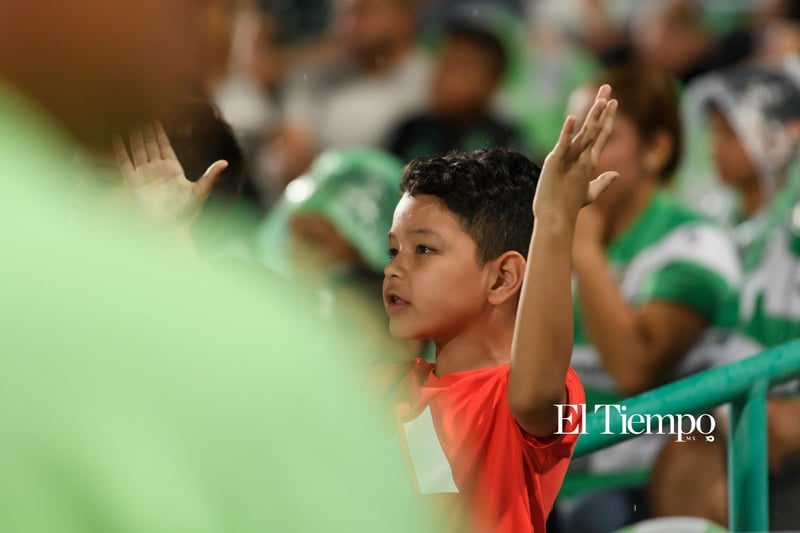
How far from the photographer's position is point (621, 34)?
472 cm

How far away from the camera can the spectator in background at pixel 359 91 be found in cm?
423

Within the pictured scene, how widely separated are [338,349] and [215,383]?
0.07 metres

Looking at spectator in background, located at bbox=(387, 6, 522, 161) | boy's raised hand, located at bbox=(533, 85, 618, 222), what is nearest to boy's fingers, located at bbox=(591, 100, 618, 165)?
boy's raised hand, located at bbox=(533, 85, 618, 222)

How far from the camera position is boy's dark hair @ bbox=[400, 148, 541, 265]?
4.89 ft

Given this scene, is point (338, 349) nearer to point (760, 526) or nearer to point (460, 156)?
point (460, 156)

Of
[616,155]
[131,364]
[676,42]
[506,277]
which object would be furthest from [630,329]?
[131,364]

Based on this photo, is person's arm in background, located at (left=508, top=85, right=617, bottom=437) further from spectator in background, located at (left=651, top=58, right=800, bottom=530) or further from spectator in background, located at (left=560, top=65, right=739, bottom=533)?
spectator in background, located at (left=560, top=65, right=739, bottom=533)

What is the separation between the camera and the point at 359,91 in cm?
443

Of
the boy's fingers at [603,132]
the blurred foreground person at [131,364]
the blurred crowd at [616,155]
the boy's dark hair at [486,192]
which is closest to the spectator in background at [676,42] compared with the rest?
the blurred crowd at [616,155]

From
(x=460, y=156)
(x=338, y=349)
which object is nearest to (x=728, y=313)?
(x=460, y=156)

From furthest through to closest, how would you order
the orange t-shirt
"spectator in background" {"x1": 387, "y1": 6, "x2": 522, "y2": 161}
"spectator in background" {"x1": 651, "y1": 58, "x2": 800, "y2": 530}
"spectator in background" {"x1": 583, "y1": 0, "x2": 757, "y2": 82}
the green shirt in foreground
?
"spectator in background" {"x1": 583, "y1": 0, "x2": 757, "y2": 82}, "spectator in background" {"x1": 387, "y1": 6, "x2": 522, "y2": 161}, "spectator in background" {"x1": 651, "y1": 58, "x2": 800, "y2": 530}, the orange t-shirt, the green shirt in foreground

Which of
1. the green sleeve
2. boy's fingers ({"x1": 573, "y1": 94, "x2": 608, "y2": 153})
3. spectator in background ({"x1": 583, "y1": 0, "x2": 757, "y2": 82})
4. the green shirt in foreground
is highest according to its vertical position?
spectator in background ({"x1": 583, "y1": 0, "x2": 757, "y2": 82})

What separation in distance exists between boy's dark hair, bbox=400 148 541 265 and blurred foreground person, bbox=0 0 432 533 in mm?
1048

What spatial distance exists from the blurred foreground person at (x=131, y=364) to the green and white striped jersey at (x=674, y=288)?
2.22 metres
